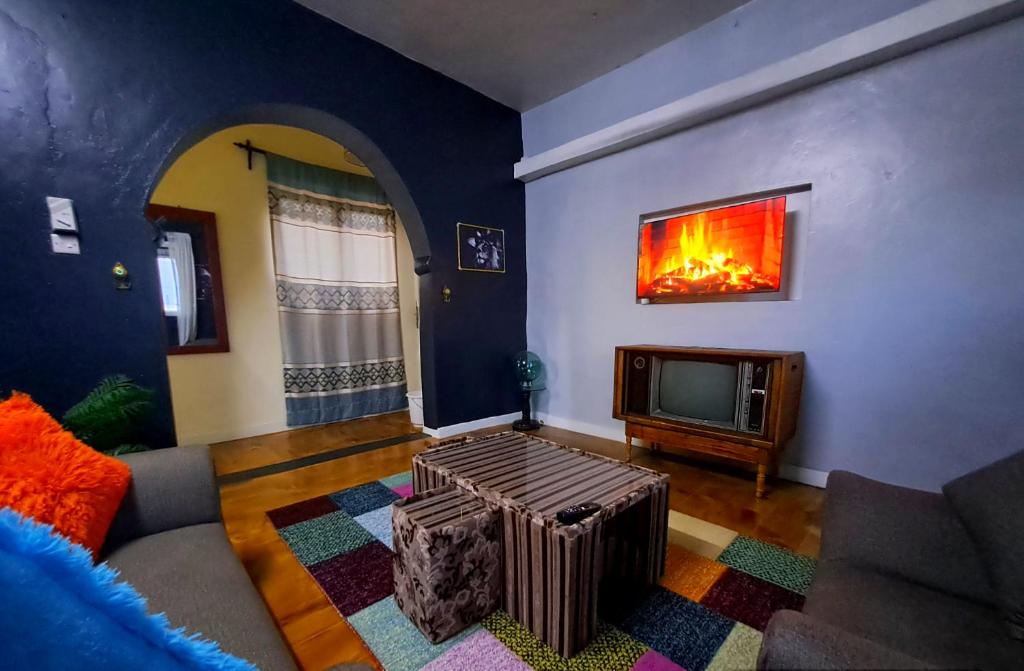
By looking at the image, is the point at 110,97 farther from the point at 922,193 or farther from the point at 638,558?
the point at 922,193

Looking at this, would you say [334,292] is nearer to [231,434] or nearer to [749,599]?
[231,434]

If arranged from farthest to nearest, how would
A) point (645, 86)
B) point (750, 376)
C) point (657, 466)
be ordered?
point (645, 86) < point (657, 466) < point (750, 376)

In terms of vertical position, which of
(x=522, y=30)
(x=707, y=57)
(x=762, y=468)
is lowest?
(x=762, y=468)

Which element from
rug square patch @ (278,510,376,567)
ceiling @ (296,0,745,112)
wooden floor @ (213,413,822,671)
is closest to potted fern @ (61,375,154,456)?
wooden floor @ (213,413,822,671)

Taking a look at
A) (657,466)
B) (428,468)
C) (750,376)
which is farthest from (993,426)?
(428,468)

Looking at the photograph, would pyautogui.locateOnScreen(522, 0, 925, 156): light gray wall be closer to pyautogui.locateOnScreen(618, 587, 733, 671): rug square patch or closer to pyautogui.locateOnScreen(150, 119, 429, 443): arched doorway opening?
pyautogui.locateOnScreen(150, 119, 429, 443): arched doorway opening

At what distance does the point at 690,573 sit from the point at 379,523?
1.36 m

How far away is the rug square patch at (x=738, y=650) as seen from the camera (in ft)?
3.35

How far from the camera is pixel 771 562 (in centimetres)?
A: 146

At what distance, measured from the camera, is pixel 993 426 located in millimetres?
1660

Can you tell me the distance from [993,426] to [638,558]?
1775 millimetres

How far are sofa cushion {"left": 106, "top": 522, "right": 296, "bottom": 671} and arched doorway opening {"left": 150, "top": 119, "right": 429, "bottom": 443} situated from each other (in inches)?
84.3

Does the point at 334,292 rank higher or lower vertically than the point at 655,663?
higher

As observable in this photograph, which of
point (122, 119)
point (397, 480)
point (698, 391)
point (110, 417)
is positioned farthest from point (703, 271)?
point (122, 119)
